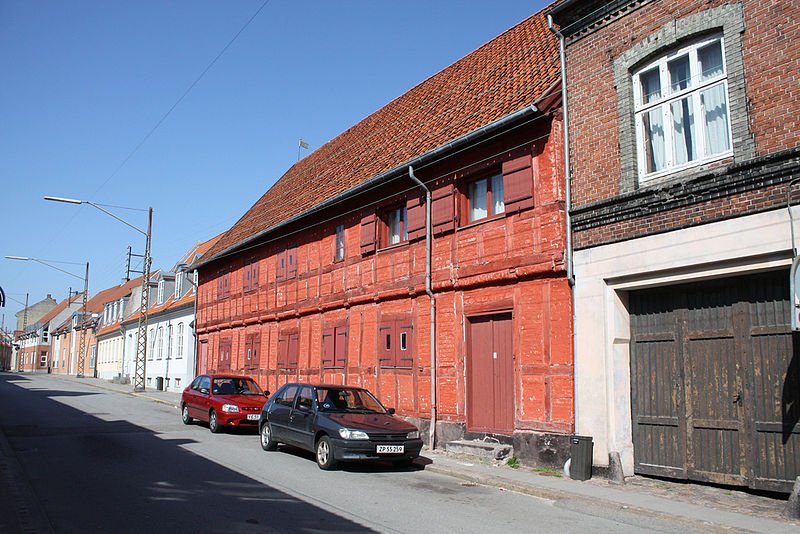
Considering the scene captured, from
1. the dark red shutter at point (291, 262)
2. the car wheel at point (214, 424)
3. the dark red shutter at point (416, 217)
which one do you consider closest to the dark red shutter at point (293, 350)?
the dark red shutter at point (291, 262)

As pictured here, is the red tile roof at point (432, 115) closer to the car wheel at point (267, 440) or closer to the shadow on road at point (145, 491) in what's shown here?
the car wheel at point (267, 440)

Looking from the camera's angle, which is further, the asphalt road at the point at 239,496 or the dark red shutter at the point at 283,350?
the dark red shutter at the point at 283,350

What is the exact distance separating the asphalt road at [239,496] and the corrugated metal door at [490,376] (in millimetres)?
1697

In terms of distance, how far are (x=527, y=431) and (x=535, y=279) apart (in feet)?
9.34

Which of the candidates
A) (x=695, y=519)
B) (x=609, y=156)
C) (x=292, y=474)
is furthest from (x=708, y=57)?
(x=292, y=474)

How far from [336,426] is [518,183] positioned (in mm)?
5844

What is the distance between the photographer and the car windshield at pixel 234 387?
18781 mm

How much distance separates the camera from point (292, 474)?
11141mm

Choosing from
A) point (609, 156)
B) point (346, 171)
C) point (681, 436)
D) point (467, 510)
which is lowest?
point (467, 510)

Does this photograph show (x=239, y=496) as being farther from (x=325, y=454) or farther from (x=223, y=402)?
(x=223, y=402)

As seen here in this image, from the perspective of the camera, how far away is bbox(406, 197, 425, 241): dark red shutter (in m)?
16.1

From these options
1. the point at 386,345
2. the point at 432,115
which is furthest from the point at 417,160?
the point at 386,345

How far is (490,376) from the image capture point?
45.4ft

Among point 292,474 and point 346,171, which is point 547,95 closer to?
point 292,474
